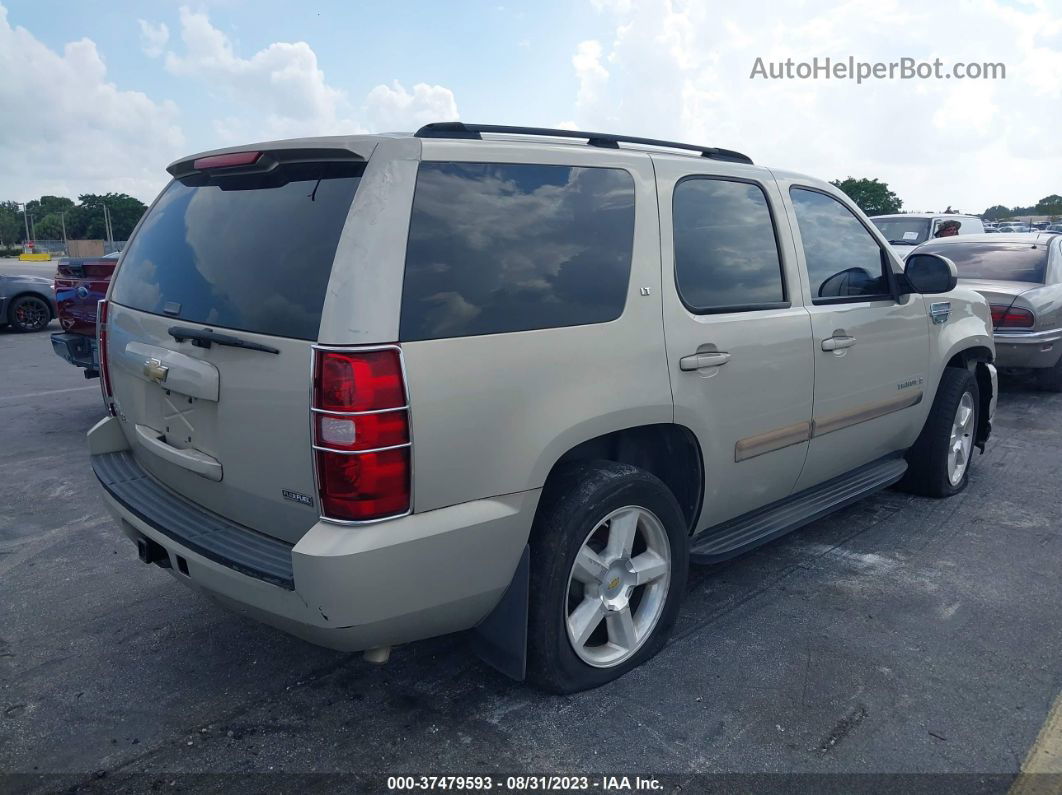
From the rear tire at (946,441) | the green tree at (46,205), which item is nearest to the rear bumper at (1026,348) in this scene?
the rear tire at (946,441)

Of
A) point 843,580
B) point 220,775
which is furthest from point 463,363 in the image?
point 843,580

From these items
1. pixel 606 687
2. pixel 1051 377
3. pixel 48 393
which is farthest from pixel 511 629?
pixel 1051 377

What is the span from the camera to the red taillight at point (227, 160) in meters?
2.61

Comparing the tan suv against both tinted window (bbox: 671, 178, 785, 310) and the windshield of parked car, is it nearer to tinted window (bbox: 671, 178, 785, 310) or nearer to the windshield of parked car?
tinted window (bbox: 671, 178, 785, 310)

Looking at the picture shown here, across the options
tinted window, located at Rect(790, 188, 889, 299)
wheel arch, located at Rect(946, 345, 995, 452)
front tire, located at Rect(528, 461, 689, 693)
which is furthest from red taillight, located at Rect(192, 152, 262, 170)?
wheel arch, located at Rect(946, 345, 995, 452)

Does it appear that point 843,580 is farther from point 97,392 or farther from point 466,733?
point 97,392

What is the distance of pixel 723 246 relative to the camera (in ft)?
11.1

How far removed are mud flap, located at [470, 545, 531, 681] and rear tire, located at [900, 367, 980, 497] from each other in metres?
3.27

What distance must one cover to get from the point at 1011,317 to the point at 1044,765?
629 cm

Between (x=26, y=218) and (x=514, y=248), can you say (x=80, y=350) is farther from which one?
(x=26, y=218)

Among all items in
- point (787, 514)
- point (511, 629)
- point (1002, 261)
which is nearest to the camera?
point (511, 629)

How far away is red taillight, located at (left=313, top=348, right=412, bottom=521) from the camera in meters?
2.24

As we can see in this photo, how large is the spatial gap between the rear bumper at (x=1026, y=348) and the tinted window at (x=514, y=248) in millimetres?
6308

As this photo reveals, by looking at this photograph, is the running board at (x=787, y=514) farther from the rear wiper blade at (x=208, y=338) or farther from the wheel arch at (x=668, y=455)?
the rear wiper blade at (x=208, y=338)
